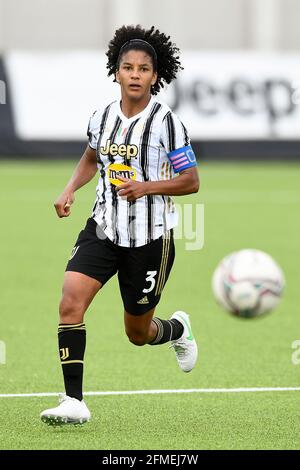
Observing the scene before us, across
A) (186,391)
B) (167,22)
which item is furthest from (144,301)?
(167,22)

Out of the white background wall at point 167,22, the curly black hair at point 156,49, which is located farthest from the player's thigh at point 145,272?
the white background wall at point 167,22

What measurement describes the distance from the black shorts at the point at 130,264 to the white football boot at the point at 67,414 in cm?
79

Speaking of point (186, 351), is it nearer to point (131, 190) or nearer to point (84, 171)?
point (84, 171)

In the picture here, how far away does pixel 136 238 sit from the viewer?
765 cm

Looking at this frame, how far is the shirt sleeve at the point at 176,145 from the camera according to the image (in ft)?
24.7

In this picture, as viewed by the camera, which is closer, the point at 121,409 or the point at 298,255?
the point at 121,409

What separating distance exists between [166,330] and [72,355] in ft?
4.57

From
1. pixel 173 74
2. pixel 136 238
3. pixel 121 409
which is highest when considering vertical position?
pixel 173 74

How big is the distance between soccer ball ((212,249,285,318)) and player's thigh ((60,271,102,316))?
2.98 ft

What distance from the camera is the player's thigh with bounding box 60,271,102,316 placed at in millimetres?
7398

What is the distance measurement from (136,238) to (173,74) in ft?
3.74
